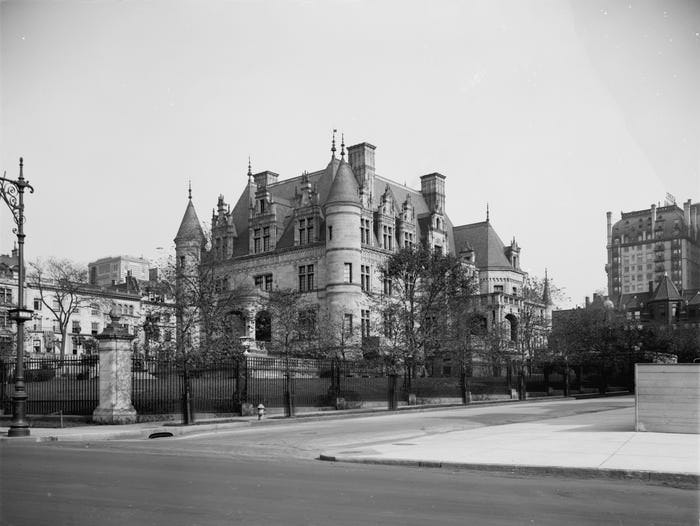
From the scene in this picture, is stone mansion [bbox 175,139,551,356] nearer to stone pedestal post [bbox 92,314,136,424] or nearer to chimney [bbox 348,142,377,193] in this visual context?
chimney [bbox 348,142,377,193]

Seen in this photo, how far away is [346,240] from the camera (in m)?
65.3

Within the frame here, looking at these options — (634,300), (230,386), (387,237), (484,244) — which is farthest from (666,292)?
(230,386)

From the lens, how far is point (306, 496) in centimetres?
915

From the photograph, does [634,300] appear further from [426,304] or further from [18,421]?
[18,421]

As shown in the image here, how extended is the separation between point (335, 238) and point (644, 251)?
123 m

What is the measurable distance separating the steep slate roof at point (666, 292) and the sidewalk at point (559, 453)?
117m

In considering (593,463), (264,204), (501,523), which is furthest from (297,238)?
(501,523)

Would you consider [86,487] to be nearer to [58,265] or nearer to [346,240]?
[346,240]

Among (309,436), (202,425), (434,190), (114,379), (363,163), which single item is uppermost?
(363,163)

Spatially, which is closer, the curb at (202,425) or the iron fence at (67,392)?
the curb at (202,425)

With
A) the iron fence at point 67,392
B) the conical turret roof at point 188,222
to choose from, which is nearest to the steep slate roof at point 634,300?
the conical turret roof at point 188,222

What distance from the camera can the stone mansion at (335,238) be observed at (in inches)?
2574

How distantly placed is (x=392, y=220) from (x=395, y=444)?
56.3 meters

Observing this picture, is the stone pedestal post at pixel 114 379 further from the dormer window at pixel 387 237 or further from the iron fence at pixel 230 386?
the dormer window at pixel 387 237
